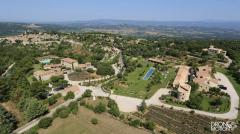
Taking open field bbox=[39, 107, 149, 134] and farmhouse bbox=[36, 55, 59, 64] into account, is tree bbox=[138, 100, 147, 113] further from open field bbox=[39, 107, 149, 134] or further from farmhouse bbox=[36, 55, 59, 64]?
farmhouse bbox=[36, 55, 59, 64]

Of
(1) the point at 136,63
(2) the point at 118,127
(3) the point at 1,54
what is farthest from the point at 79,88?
(3) the point at 1,54

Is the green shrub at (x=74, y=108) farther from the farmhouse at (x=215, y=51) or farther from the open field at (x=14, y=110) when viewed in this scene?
the farmhouse at (x=215, y=51)

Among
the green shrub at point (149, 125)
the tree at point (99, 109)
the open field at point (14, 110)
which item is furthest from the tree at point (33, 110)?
the green shrub at point (149, 125)

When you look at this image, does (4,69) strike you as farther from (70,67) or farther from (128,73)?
(128,73)

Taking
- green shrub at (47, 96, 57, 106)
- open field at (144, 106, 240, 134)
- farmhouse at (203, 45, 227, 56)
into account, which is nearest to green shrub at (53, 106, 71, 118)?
green shrub at (47, 96, 57, 106)

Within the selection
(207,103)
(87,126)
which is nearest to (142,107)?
(87,126)

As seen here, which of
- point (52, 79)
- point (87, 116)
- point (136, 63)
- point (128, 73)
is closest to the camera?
point (87, 116)
